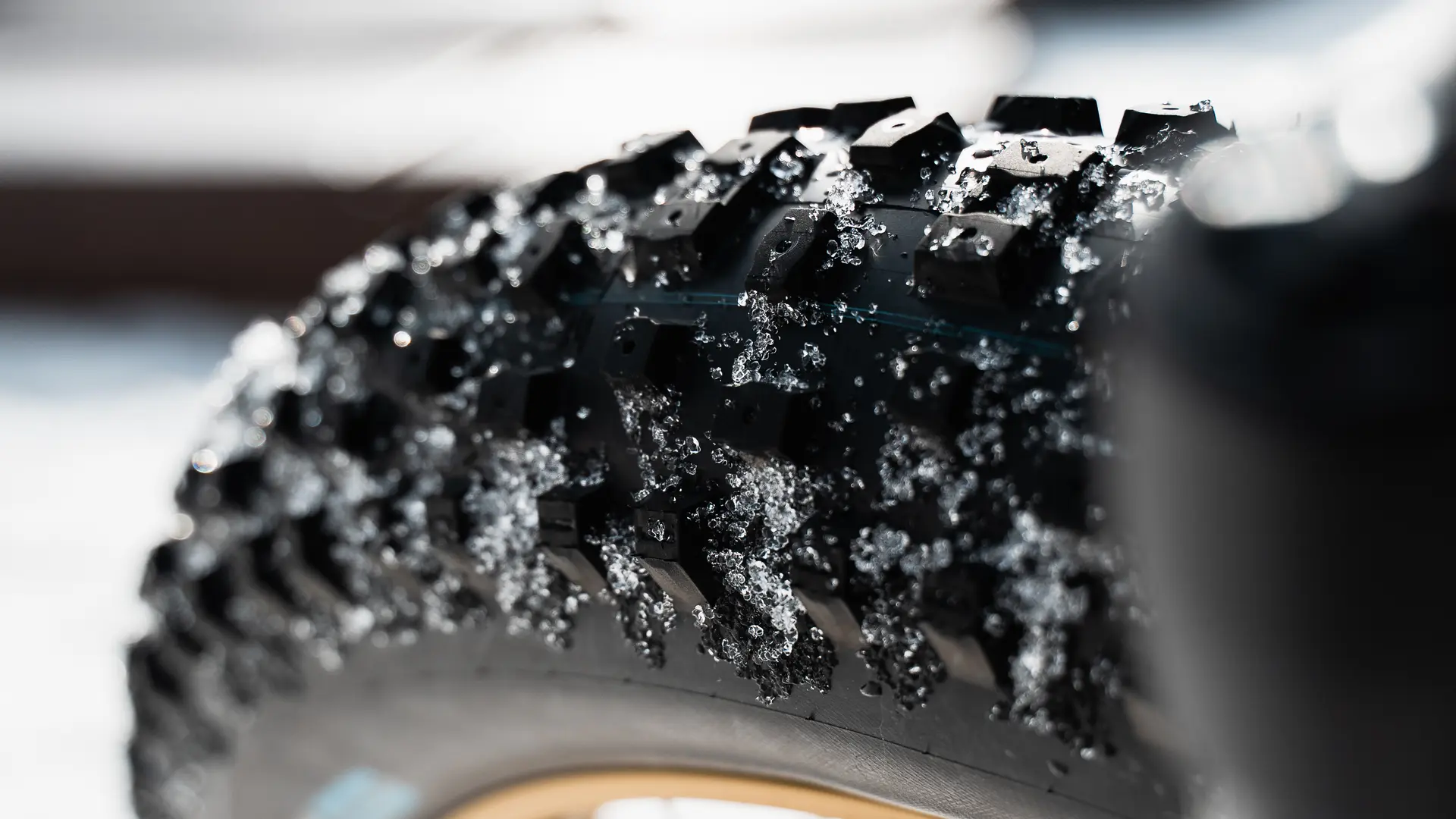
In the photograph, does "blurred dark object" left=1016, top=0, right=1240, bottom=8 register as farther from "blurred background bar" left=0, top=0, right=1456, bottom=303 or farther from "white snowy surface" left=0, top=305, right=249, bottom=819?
"white snowy surface" left=0, top=305, right=249, bottom=819

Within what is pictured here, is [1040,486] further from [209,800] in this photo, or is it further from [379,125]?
[379,125]

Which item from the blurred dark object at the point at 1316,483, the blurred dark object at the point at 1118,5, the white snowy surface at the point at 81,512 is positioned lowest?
the blurred dark object at the point at 1316,483

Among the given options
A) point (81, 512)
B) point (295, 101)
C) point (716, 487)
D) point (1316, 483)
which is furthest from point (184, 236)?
point (1316, 483)

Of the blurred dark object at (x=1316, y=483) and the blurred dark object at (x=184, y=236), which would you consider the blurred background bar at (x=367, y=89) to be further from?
the blurred dark object at (x=1316, y=483)

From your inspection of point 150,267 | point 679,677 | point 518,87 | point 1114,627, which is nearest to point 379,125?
point 518,87

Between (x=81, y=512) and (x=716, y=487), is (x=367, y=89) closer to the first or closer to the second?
(x=81, y=512)

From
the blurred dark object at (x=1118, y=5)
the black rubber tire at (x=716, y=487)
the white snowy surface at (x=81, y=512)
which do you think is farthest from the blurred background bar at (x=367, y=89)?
the black rubber tire at (x=716, y=487)
